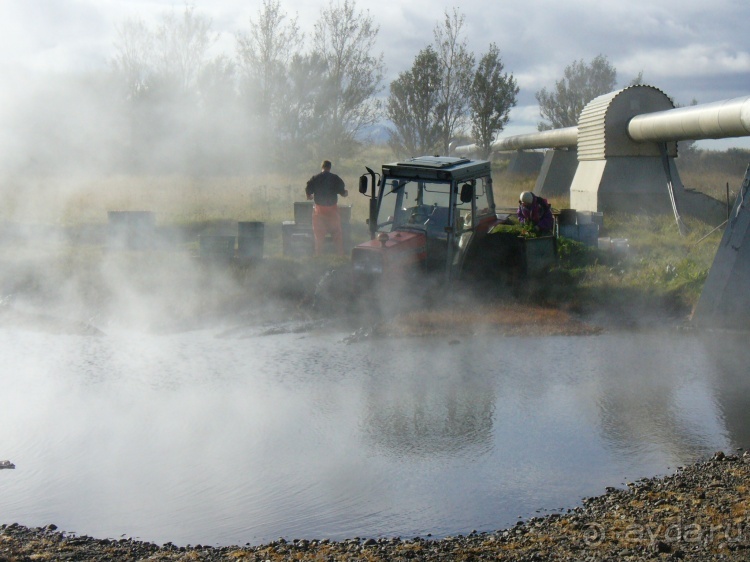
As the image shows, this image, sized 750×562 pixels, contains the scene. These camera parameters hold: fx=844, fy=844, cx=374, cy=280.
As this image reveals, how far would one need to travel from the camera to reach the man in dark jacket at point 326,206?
1684 cm

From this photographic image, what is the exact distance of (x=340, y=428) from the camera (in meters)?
8.47

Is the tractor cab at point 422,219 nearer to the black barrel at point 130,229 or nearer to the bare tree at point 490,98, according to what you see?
the black barrel at point 130,229

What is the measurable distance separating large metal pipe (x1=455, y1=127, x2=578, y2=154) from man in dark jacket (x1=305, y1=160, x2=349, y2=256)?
36.1ft

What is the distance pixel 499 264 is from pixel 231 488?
9.04m

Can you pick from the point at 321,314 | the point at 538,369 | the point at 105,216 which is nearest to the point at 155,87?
the point at 105,216

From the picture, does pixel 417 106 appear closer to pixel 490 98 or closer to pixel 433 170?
pixel 490 98

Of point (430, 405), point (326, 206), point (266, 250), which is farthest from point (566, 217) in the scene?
point (430, 405)

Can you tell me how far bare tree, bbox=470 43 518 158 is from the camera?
29656 mm

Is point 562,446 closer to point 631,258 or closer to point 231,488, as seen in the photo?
point 231,488

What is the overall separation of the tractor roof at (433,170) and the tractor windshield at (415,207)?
0.59 feet

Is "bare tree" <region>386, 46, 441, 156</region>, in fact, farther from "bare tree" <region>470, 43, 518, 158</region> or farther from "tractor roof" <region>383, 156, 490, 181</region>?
"tractor roof" <region>383, 156, 490, 181</region>

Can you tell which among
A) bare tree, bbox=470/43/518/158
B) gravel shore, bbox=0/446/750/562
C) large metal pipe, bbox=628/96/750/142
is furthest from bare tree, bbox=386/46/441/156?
gravel shore, bbox=0/446/750/562

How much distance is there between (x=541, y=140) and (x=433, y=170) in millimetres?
16272

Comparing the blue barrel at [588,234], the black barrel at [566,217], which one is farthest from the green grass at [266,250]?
the black barrel at [566,217]
